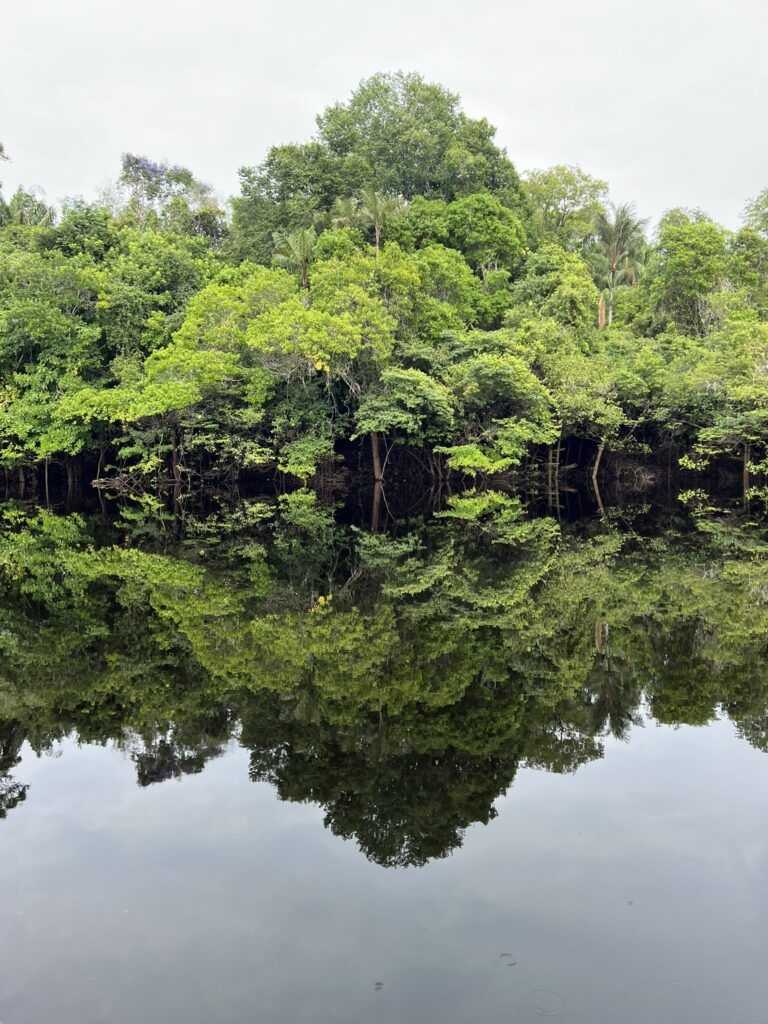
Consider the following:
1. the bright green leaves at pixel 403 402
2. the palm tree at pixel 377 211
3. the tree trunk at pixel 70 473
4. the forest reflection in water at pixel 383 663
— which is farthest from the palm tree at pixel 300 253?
the forest reflection in water at pixel 383 663

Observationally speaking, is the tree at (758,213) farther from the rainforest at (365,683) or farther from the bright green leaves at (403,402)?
the bright green leaves at (403,402)

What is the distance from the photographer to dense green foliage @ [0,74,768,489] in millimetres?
29281

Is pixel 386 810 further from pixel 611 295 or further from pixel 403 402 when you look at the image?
pixel 611 295

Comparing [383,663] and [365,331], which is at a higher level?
[365,331]

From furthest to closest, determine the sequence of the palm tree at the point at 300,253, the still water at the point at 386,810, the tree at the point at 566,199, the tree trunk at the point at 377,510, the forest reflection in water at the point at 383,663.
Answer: the tree at the point at 566,199
the palm tree at the point at 300,253
the tree trunk at the point at 377,510
the forest reflection in water at the point at 383,663
the still water at the point at 386,810

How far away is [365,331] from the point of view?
28688 mm

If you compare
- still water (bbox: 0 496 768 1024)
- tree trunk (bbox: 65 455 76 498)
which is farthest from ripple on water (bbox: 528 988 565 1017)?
tree trunk (bbox: 65 455 76 498)

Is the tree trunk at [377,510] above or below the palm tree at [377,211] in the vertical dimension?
below

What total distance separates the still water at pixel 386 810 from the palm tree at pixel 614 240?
34.5 metres

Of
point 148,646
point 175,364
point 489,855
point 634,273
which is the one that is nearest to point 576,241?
point 634,273

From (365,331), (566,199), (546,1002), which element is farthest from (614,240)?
(546,1002)

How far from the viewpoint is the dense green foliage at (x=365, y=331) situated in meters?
29.3

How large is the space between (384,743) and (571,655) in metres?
3.25

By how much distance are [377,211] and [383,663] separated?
2923 cm
